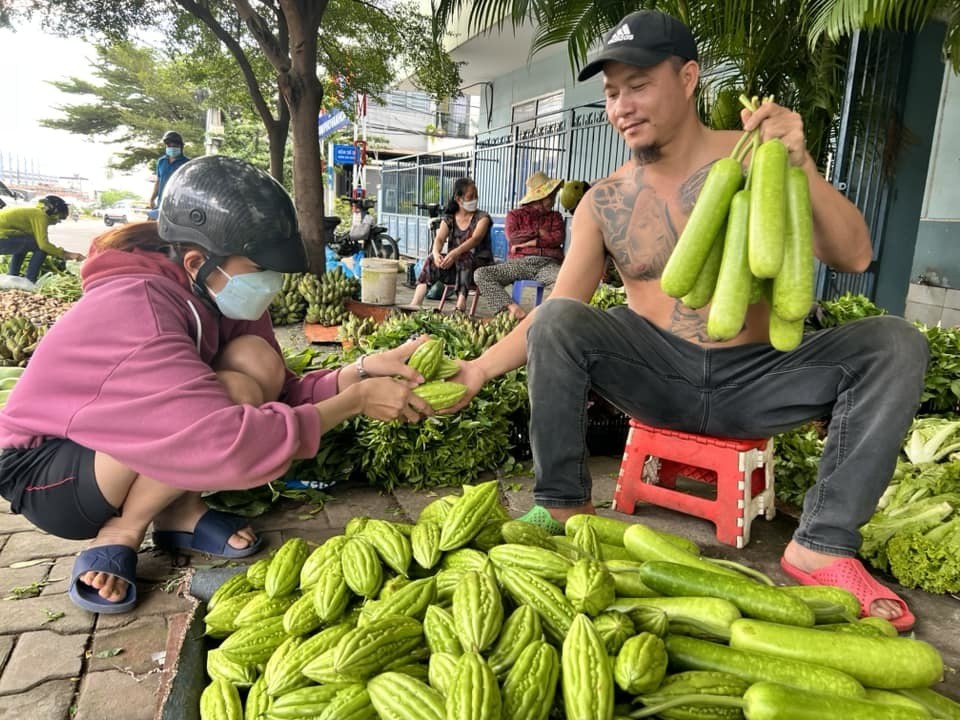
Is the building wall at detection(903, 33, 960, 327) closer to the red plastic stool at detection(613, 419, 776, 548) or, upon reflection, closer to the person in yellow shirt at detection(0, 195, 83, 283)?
the red plastic stool at detection(613, 419, 776, 548)

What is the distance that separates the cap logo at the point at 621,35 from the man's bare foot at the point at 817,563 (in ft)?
6.93

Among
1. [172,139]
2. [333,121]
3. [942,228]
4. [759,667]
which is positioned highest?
[333,121]

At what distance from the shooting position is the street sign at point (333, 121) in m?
17.3

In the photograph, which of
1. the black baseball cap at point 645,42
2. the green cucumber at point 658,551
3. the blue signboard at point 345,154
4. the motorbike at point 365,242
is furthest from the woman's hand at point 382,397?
the blue signboard at point 345,154

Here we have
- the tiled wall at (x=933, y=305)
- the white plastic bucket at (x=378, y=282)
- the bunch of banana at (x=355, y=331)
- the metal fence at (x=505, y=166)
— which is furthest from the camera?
the metal fence at (x=505, y=166)

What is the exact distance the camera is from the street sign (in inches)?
680

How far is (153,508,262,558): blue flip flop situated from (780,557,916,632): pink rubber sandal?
2297mm

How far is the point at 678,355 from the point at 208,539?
2.13m

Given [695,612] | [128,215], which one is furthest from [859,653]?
[128,215]

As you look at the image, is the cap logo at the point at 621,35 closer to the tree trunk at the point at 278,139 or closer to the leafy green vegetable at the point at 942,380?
the leafy green vegetable at the point at 942,380

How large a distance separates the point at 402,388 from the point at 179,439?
0.88 meters

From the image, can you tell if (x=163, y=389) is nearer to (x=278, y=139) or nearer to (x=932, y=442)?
(x=932, y=442)

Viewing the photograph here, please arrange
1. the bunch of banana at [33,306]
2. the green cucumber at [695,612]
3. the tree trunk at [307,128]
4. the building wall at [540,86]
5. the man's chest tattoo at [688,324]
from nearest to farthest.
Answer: the green cucumber at [695,612] < the man's chest tattoo at [688,324] < the bunch of banana at [33,306] < the tree trunk at [307,128] < the building wall at [540,86]

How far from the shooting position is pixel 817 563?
2.66 m
